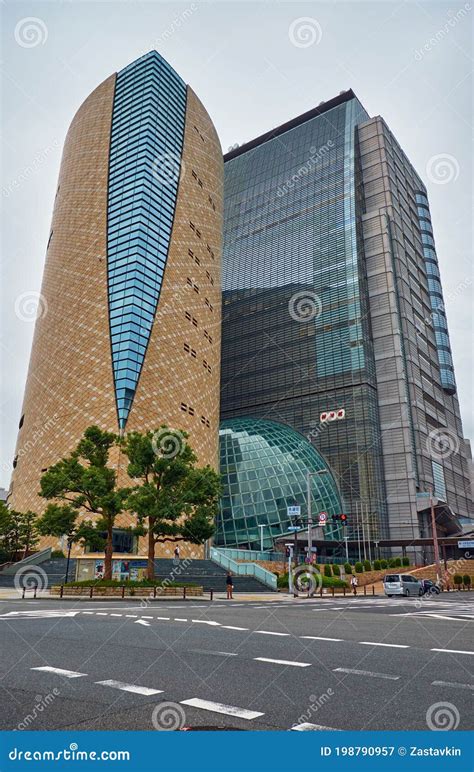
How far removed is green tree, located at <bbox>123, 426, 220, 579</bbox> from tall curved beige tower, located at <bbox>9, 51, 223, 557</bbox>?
16.5 m

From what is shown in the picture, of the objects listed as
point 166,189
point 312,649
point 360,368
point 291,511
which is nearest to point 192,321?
point 166,189

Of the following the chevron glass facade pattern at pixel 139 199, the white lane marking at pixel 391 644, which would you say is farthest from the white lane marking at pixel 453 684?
the chevron glass facade pattern at pixel 139 199

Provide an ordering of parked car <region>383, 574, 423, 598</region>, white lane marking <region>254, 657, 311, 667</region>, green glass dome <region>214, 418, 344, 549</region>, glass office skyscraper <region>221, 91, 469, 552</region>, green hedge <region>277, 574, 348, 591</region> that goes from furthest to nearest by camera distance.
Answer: glass office skyscraper <region>221, 91, 469, 552</region>, green glass dome <region>214, 418, 344, 549</region>, green hedge <region>277, 574, 348, 591</region>, parked car <region>383, 574, 423, 598</region>, white lane marking <region>254, 657, 311, 667</region>

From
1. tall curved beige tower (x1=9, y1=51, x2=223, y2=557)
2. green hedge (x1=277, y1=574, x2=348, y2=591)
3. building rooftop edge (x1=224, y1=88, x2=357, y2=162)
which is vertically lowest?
green hedge (x1=277, y1=574, x2=348, y2=591)

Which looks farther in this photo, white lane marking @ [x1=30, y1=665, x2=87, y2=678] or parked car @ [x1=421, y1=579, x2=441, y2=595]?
parked car @ [x1=421, y1=579, x2=441, y2=595]

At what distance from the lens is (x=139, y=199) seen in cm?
6097

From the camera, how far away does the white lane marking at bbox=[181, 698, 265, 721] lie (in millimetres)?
5203

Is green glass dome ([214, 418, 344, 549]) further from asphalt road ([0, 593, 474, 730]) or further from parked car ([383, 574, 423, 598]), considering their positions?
asphalt road ([0, 593, 474, 730])

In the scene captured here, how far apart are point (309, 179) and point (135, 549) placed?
7041 cm

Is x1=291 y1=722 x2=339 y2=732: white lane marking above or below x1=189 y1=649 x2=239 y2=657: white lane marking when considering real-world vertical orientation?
above

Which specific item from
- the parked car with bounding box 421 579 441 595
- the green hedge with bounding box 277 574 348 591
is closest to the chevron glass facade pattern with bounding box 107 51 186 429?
the green hedge with bounding box 277 574 348 591

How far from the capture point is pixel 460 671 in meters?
7.77

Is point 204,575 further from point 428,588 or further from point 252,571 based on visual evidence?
point 428,588

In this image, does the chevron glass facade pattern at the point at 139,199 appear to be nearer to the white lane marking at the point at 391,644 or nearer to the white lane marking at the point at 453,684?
the white lane marking at the point at 391,644
